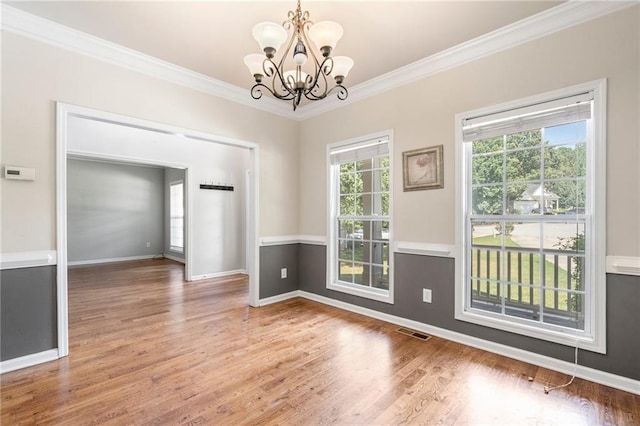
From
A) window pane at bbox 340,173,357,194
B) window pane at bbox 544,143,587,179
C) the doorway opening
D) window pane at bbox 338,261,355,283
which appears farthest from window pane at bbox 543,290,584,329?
the doorway opening

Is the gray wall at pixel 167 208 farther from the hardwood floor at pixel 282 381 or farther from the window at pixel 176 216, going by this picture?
the hardwood floor at pixel 282 381

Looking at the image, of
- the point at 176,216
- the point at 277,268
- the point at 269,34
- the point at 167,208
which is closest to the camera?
the point at 269,34

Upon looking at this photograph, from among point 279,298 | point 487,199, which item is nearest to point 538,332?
point 487,199

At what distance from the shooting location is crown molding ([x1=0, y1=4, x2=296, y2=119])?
2.31 meters

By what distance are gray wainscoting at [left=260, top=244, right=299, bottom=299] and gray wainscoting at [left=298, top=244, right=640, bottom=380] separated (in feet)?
0.41

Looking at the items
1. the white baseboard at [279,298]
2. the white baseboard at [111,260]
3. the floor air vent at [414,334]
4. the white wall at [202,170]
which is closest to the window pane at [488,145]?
the floor air vent at [414,334]

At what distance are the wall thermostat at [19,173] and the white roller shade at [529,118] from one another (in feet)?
12.4

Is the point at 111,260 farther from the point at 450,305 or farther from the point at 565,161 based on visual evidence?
the point at 565,161

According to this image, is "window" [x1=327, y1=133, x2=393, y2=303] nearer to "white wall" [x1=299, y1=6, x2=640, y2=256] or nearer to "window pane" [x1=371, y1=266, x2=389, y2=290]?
"window pane" [x1=371, y1=266, x2=389, y2=290]

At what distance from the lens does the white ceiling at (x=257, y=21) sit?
219cm

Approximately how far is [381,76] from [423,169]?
118cm

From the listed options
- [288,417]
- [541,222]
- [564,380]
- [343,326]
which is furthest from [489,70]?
[288,417]

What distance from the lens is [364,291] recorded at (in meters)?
3.62

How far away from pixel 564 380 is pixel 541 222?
1205 mm
